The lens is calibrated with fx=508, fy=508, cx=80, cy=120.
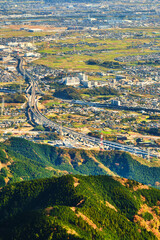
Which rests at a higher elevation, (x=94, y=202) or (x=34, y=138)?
(x=94, y=202)

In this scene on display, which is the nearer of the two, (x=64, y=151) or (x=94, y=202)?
(x=94, y=202)

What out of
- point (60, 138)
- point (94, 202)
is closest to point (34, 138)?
point (60, 138)

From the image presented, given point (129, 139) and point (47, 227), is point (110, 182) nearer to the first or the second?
point (47, 227)

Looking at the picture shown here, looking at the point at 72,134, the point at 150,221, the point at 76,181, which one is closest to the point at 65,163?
the point at 72,134

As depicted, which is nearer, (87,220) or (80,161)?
(87,220)

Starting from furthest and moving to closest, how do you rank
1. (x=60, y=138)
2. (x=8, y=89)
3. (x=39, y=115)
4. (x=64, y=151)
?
(x=8, y=89) → (x=39, y=115) → (x=60, y=138) → (x=64, y=151)

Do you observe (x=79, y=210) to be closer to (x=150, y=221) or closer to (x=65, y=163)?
(x=150, y=221)

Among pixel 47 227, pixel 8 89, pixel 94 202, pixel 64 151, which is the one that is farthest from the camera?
pixel 8 89
